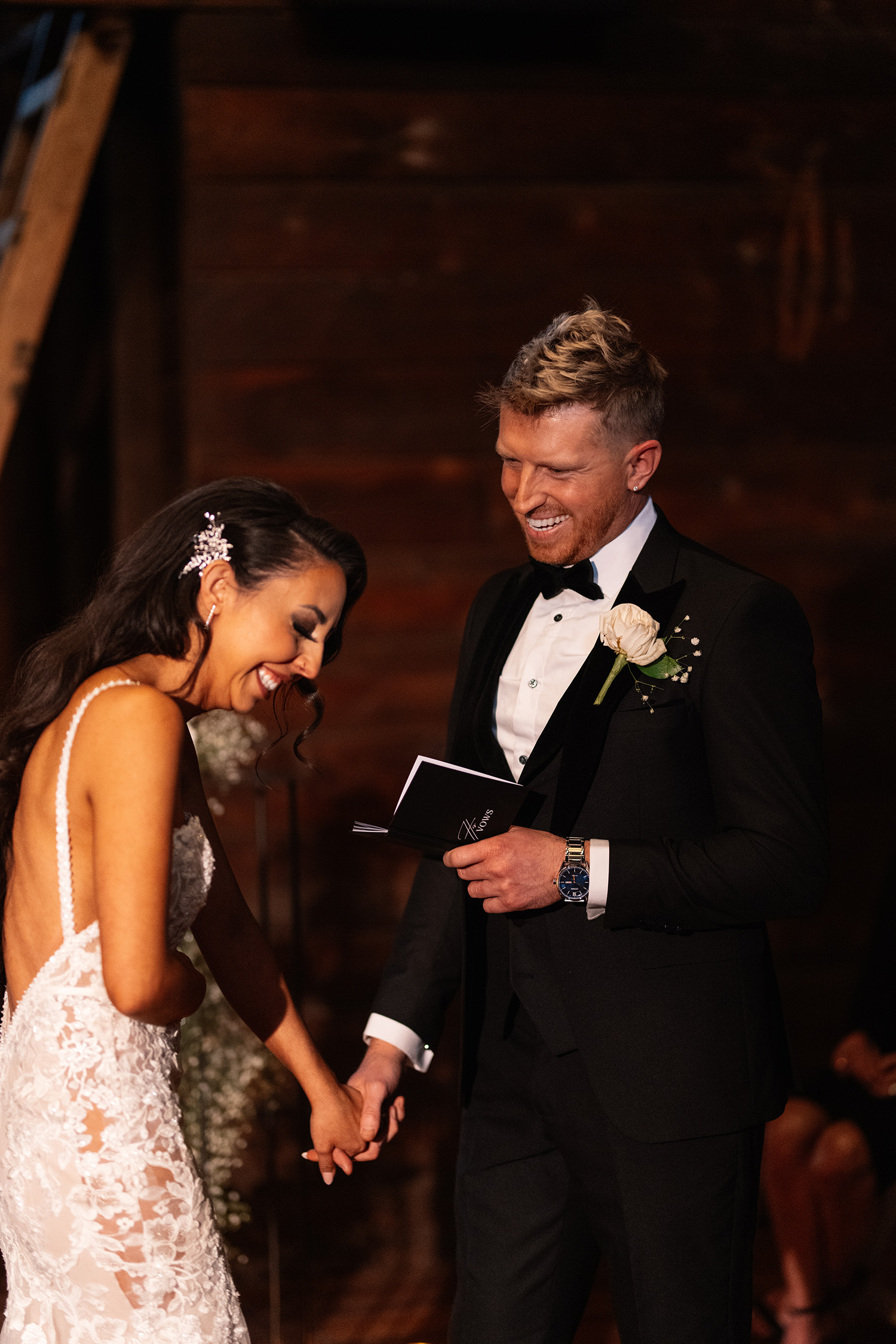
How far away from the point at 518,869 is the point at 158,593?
67 centimetres

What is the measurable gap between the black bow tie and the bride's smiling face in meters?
0.40

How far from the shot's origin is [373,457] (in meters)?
3.88

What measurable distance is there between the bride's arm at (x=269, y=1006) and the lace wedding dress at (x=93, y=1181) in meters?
0.29

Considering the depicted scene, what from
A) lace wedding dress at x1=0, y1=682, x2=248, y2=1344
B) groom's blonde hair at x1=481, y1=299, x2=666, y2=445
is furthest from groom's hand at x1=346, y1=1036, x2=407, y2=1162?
groom's blonde hair at x1=481, y1=299, x2=666, y2=445

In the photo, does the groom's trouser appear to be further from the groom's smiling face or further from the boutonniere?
the groom's smiling face

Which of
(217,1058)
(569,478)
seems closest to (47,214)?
(569,478)

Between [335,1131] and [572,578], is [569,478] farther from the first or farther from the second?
[335,1131]

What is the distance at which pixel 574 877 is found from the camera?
6.47 ft

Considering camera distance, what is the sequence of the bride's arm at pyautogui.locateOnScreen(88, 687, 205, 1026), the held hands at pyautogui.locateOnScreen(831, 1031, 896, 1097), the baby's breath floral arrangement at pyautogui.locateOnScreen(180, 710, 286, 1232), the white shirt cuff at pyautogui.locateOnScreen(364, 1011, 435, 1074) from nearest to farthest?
the bride's arm at pyautogui.locateOnScreen(88, 687, 205, 1026) < the white shirt cuff at pyautogui.locateOnScreen(364, 1011, 435, 1074) < the held hands at pyautogui.locateOnScreen(831, 1031, 896, 1097) < the baby's breath floral arrangement at pyautogui.locateOnScreen(180, 710, 286, 1232)

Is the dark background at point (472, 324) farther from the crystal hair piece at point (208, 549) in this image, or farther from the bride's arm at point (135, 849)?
the bride's arm at point (135, 849)

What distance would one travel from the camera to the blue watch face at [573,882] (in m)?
1.96

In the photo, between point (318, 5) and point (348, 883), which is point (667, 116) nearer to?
point (318, 5)

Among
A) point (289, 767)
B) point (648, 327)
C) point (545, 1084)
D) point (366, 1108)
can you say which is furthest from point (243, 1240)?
point (648, 327)

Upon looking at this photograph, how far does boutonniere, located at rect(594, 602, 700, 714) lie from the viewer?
1960mm
